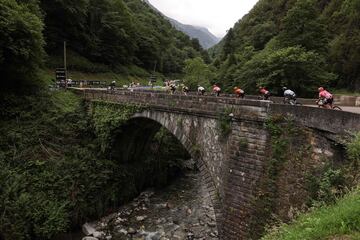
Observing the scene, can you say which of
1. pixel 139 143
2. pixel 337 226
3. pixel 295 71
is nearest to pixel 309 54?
pixel 295 71

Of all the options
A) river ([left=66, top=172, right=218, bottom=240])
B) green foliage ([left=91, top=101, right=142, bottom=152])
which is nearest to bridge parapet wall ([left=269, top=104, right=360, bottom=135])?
river ([left=66, top=172, right=218, bottom=240])

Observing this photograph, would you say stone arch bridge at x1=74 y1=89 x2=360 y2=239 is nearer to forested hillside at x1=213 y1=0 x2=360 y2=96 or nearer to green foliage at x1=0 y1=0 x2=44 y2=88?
green foliage at x1=0 y1=0 x2=44 y2=88

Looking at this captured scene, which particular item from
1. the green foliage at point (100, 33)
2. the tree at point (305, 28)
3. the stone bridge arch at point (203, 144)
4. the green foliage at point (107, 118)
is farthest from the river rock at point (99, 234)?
the green foliage at point (100, 33)

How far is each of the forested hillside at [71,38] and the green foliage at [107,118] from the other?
16.3ft

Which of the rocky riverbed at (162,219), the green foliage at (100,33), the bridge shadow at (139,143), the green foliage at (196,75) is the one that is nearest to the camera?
the rocky riverbed at (162,219)

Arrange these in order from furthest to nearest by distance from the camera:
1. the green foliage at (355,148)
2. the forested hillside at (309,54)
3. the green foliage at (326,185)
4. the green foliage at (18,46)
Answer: the forested hillside at (309,54), the green foliage at (18,46), the green foliage at (326,185), the green foliage at (355,148)

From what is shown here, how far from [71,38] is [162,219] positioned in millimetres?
31432

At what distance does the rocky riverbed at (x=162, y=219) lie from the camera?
53.1 feet

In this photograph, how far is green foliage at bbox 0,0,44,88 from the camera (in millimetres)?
17484

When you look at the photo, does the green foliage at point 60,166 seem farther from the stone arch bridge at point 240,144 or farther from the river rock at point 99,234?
the stone arch bridge at point 240,144

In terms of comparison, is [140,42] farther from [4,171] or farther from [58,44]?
[4,171]

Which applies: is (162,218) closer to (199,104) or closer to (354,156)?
(199,104)

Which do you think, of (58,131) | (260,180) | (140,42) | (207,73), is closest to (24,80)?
(58,131)

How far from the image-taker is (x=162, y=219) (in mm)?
18016
